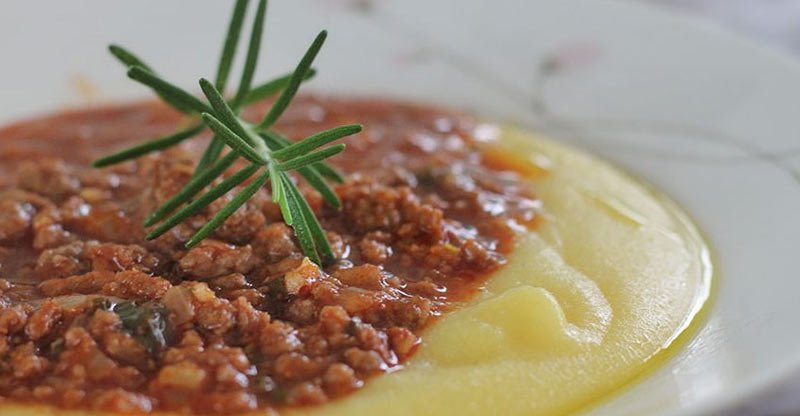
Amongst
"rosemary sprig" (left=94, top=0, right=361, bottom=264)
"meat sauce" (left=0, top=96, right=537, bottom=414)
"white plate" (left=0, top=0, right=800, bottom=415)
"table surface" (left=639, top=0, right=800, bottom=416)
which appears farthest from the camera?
"table surface" (left=639, top=0, right=800, bottom=416)

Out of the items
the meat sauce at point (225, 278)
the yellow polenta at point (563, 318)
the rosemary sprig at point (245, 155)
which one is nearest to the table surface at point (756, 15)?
the yellow polenta at point (563, 318)

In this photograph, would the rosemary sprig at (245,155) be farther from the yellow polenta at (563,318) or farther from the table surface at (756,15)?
the table surface at (756,15)

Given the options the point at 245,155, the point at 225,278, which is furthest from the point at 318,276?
the point at 245,155

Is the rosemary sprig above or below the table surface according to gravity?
below

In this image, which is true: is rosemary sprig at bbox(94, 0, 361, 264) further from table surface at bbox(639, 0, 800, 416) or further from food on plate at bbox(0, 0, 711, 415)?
table surface at bbox(639, 0, 800, 416)

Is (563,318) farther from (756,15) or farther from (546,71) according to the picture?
(756,15)

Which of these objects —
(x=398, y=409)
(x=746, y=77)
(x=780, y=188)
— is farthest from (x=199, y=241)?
(x=746, y=77)

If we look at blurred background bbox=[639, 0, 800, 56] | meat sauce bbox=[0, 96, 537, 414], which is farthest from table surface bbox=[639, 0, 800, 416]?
meat sauce bbox=[0, 96, 537, 414]
